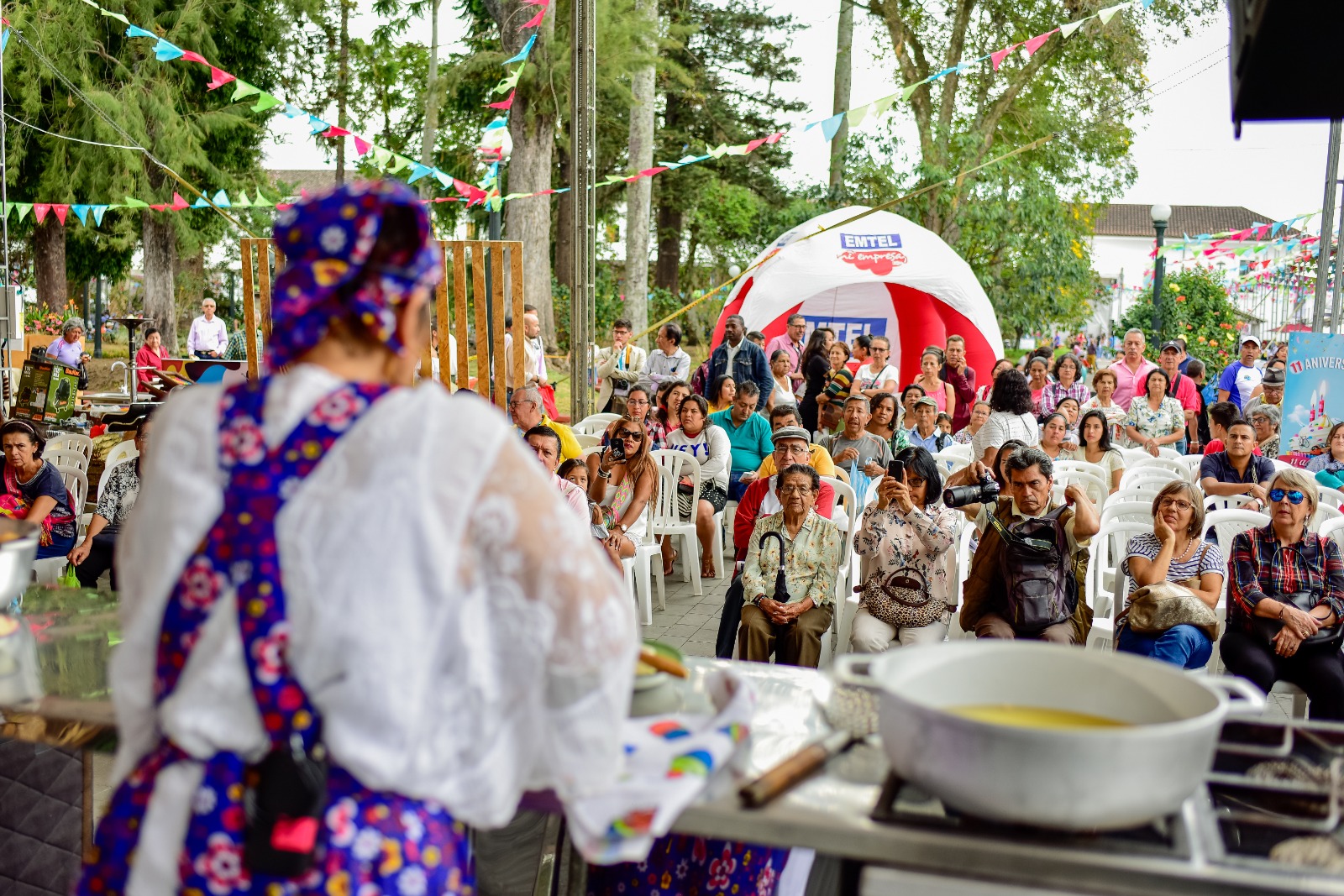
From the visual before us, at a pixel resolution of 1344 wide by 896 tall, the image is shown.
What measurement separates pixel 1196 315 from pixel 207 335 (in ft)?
51.1

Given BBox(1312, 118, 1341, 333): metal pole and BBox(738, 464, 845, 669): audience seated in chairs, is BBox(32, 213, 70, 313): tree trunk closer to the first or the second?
BBox(738, 464, 845, 669): audience seated in chairs

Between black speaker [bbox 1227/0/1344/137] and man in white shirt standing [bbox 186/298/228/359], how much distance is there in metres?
14.8

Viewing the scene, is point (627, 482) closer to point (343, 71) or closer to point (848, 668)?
point (848, 668)

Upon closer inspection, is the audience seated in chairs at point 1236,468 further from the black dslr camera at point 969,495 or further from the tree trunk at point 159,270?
the tree trunk at point 159,270

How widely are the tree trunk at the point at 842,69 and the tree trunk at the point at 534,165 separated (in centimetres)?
676

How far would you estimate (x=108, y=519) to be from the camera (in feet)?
19.7

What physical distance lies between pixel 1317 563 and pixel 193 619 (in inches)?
167

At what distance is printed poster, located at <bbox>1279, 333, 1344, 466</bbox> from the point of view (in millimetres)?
7004

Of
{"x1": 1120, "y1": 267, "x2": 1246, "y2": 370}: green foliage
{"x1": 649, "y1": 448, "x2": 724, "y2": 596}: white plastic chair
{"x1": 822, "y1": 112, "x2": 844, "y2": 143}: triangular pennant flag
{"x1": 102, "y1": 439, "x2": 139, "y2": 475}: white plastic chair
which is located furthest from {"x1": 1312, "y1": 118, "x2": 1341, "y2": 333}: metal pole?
{"x1": 1120, "y1": 267, "x2": 1246, "y2": 370}: green foliage

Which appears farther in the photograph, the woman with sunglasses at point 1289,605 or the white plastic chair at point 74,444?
the white plastic chair at point 74,444

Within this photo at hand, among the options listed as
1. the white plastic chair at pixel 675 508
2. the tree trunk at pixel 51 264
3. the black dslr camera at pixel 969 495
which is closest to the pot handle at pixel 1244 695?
the black dslr camera at pixel 969 495

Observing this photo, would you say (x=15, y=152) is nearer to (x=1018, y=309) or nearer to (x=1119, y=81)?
(x=1018, y=309)

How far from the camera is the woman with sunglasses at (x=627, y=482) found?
6.59 metres

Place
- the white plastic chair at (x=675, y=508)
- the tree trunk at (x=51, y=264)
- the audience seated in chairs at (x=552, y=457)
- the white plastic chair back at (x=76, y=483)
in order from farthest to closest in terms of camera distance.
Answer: the tree trunk at (x=51, y=264), the white plastic chair at (x=675, y=508), the white plastic chair back at (x=76, y=483), the audience seated in chairs at (x=552, y=457)
